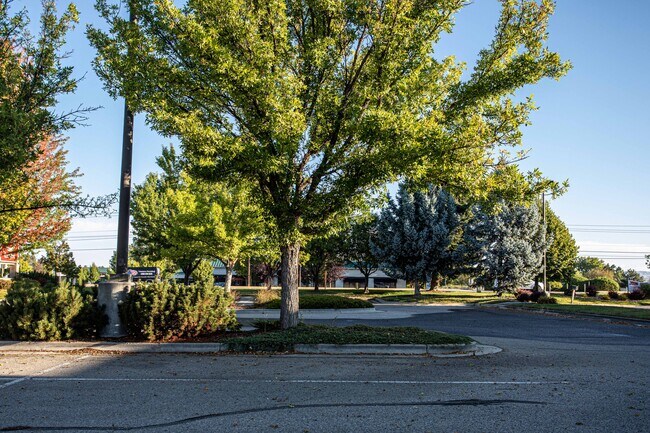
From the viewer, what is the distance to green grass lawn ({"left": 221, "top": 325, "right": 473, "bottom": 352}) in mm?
11008

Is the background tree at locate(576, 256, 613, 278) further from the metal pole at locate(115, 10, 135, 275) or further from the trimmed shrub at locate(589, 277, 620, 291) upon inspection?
the metal pole at locate(115, 10, 135, 275)

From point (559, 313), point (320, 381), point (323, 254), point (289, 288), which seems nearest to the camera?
point (320, 381)

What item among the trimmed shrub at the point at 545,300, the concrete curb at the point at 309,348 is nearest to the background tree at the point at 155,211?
the trimmed shrub at the point at 545,300

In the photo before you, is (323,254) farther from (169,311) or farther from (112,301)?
(169,311)

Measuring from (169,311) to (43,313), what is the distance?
277 cm

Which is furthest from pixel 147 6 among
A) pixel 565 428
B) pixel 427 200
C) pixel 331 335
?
pixel 427 200

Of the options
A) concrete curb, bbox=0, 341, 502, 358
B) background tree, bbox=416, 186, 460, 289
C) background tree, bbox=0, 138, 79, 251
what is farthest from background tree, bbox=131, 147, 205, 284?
concrete curb, bbox=0, 341, 502, 358

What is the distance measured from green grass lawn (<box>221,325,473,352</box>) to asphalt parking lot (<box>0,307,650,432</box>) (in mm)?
711

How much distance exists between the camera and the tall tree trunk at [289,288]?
42.3 feet

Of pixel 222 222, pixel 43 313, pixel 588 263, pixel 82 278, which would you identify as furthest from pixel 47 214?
pixel 588 263

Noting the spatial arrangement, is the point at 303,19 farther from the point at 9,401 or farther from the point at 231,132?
the point at 9,401

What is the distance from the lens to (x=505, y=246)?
3856 centimetres

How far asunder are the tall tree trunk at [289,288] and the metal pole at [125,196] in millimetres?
3716

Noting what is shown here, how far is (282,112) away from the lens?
10875mm
